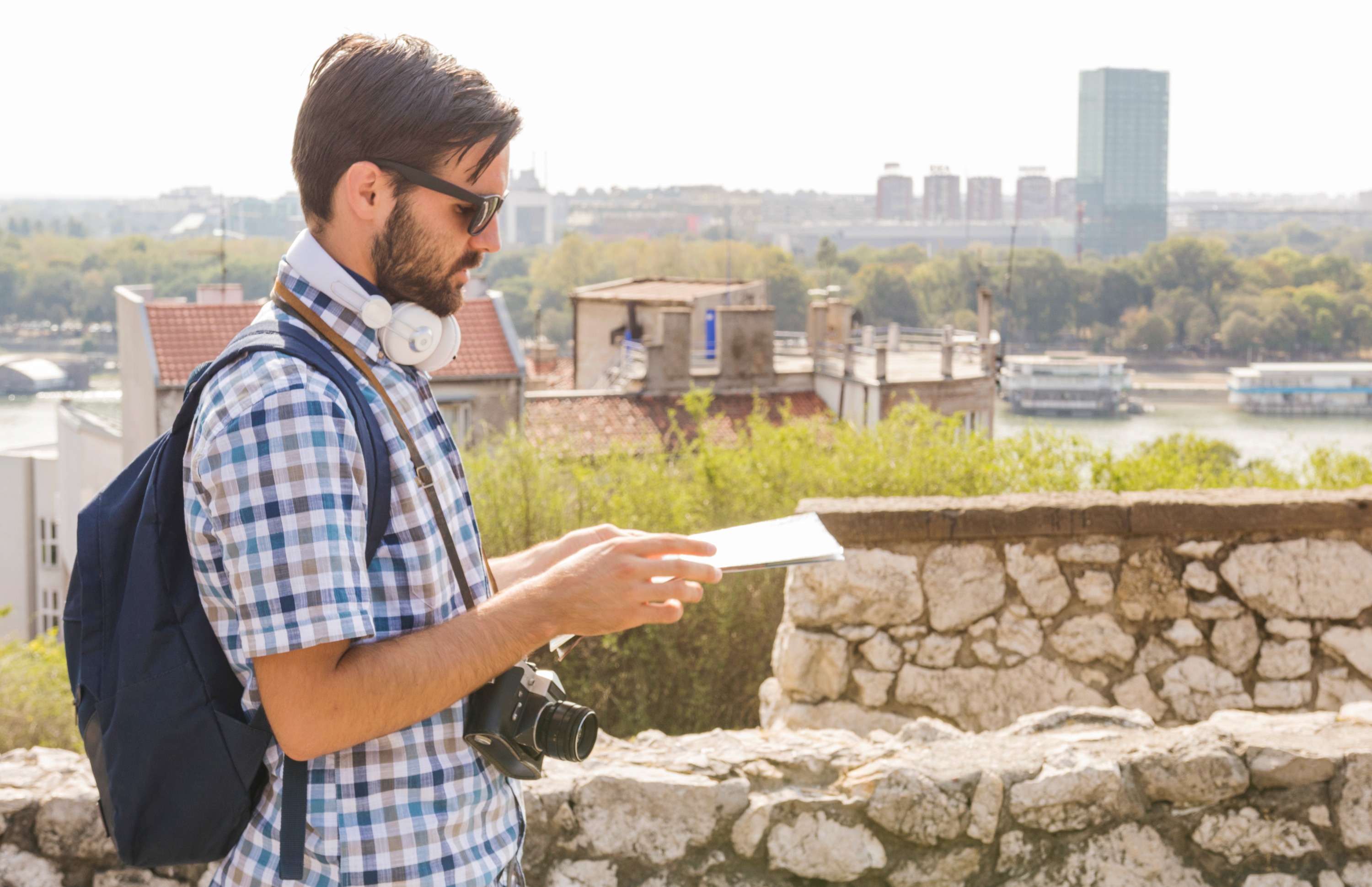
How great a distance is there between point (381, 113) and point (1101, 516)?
292 centimetres

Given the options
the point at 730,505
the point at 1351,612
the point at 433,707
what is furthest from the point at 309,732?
the point at 730,505

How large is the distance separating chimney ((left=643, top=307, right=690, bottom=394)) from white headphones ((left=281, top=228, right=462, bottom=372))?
23.5 m

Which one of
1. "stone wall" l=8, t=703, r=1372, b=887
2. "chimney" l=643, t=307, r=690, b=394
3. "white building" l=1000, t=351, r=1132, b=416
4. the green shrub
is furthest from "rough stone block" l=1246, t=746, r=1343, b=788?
"white building" l=1000, t=351, r=1132, b=416

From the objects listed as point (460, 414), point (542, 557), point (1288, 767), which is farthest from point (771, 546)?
point (460, 414)

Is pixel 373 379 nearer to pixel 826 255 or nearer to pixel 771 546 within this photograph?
pixel 771 546

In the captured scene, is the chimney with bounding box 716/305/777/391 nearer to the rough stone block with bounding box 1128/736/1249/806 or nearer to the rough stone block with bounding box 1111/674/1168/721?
the rough stone block with bounding box 1111/674/1168/721

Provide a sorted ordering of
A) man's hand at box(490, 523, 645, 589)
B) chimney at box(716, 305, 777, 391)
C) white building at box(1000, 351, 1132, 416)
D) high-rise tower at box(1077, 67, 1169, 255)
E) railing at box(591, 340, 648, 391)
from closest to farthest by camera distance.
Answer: man's hand at box(490, 523, 645, 589) → railing at box(591, 340, 648, 391) → chimney at box(716, 305, 777, 391) → white building at box(1000, 351, 1132, 416) → high-rise tower at box(1077, 67, 1169, 255)

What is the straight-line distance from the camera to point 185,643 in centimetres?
140

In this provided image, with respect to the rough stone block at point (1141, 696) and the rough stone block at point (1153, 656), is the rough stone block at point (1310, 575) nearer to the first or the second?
the rough stone block at point (1153, 656)

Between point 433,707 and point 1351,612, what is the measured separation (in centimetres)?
330

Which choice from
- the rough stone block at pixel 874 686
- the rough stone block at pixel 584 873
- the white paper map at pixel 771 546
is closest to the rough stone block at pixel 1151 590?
the rough stone block at pixel 874 686

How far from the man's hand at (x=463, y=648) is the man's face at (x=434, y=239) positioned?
367 millimetres

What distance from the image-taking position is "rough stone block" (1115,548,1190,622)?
383 centimetres

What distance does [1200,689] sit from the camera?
387 cm
